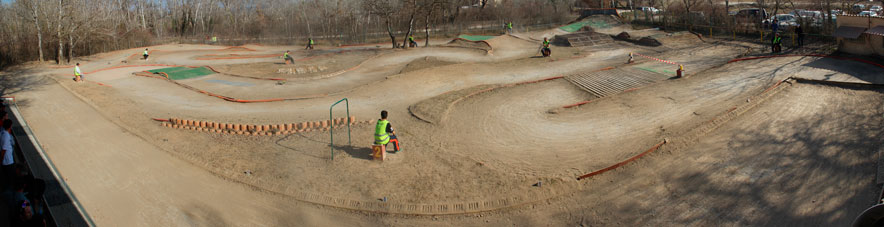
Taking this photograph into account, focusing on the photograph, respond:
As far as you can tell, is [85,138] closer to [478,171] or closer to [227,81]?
[227,81]

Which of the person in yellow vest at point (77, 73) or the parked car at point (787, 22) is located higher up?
the parked car at point (787, 22)

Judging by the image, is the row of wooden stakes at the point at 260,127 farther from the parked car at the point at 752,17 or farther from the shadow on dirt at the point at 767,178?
the parked car at the point at 752,17

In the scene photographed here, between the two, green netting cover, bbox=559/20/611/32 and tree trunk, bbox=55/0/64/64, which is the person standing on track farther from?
green netting cover, bbox=559/20/611/32

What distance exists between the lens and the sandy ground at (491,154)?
35.6ft

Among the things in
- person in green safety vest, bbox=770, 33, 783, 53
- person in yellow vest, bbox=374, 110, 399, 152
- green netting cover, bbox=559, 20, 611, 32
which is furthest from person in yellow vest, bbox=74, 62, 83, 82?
green netting cover, bbox=559, 20, 611, 32

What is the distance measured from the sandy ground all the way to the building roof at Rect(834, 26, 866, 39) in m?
1.69

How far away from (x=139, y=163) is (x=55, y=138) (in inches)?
224

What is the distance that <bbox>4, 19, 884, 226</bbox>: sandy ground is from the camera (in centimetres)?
1084

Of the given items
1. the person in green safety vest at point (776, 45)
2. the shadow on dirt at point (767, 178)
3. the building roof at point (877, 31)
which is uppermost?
the building roof at point (877, 31)

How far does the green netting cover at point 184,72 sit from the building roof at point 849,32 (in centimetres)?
3409

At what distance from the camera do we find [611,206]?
35.8ft

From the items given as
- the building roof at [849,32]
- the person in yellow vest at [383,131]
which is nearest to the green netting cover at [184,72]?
the person in yellow vest at [383,131]

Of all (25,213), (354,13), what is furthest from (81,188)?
(354,13)

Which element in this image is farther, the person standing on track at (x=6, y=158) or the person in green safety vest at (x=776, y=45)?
the person in green safety vest at (x=776, y=45)
